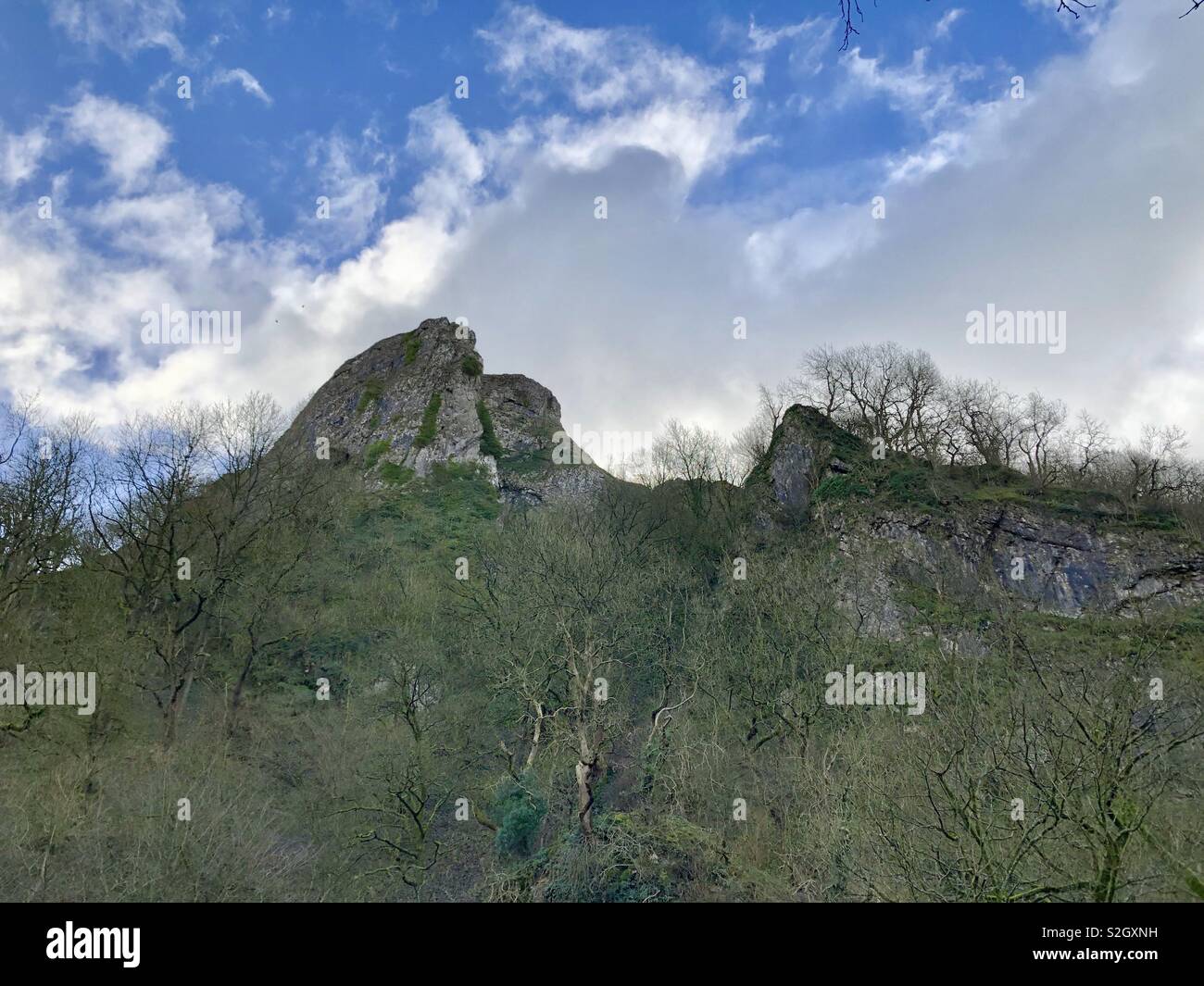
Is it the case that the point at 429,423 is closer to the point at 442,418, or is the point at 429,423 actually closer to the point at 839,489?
the point at 442,418

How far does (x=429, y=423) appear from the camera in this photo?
55.6 m

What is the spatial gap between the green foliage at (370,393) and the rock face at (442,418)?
102 mm

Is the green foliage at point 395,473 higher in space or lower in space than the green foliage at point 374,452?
lower

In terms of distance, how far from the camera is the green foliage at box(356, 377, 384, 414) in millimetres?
59562

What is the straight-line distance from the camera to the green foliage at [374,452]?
2101 inches

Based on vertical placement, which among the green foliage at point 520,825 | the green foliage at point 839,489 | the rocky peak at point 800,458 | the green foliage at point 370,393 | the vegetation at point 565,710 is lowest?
the green foliage at point 520,825

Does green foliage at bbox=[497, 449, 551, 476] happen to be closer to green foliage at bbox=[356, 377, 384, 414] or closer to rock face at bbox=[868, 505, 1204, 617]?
green foliage at bbox=[356, 377, 384, 414]

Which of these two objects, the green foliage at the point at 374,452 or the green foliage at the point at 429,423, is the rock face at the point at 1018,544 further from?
the green foliage at the point at 374,452

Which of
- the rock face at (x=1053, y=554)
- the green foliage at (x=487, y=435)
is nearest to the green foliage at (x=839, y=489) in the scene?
the rock face at (x=1053, y=554)

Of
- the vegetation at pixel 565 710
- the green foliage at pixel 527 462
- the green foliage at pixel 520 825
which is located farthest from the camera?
the green foliage at pixel 527 462

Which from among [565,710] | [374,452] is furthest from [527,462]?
[565,710]

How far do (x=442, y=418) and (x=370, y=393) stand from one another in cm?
943
